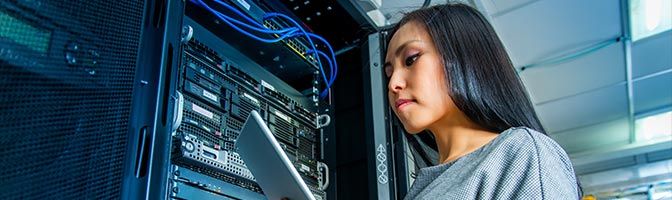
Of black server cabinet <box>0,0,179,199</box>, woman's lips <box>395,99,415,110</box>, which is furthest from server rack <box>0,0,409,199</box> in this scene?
woman's lips <box>395,99,415,110</box>

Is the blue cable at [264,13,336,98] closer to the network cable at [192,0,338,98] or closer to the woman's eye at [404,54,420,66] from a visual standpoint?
the network cable at [192,0,338,98]

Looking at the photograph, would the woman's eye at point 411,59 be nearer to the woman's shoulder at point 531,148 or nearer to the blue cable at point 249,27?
the woman's shoulder at point 531,148

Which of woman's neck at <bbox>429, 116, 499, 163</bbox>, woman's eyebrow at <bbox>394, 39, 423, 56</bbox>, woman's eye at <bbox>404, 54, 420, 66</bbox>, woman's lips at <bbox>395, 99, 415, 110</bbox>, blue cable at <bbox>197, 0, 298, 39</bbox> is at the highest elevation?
blue cable at <bbox>197, 0, 298, 39</bbox>

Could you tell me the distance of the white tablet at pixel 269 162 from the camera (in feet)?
2.23

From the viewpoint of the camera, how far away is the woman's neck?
2.60ft

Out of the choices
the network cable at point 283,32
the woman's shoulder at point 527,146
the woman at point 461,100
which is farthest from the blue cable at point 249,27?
the woman's shoulder at point 527,146

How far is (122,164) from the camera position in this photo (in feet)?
1.91

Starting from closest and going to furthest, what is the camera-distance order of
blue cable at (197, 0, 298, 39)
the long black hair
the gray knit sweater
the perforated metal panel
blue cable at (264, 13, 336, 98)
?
1. the perforated metal panel
2. the gray knit sweater
3. the long black hair
4. blue cable at (197, 0, 298, 39)
5. blue cable at (264, 13, 336, 98)

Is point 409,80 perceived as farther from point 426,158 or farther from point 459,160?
point 426,158

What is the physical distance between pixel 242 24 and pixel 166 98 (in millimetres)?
416

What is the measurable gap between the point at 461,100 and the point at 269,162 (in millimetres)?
278

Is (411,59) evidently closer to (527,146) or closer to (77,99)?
(527,146)

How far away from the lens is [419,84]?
0.80m

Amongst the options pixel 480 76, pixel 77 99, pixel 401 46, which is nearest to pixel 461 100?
pixel 480 76
